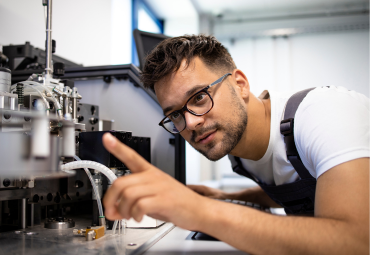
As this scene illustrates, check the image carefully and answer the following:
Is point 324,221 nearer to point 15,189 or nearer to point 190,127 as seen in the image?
point 190,127

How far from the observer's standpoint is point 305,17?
4637 mm

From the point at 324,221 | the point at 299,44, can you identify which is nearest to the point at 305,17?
the point at 299,44

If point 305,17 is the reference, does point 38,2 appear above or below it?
below

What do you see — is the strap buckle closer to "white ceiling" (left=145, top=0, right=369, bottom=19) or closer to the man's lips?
the man's lips

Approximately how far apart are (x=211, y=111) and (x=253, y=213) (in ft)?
1.54

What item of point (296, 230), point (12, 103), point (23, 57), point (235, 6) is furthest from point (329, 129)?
point (235, 6)

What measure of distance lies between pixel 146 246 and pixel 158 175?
0.29 m

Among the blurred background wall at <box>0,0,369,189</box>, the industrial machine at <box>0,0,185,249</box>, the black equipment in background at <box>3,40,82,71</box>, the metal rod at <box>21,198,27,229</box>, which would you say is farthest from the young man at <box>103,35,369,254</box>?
the blurred background wall at <box>0,0,369,189</box>

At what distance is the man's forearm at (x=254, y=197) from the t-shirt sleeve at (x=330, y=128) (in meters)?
0.61

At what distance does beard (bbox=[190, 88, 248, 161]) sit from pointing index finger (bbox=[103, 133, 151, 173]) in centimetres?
50

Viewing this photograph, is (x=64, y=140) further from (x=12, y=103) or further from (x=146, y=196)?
(x=12, y=103)

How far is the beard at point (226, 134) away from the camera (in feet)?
3.31

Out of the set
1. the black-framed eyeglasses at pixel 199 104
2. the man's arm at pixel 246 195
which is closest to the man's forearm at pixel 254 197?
the man's arm at pixel 246 195

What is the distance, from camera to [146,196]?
491mm
